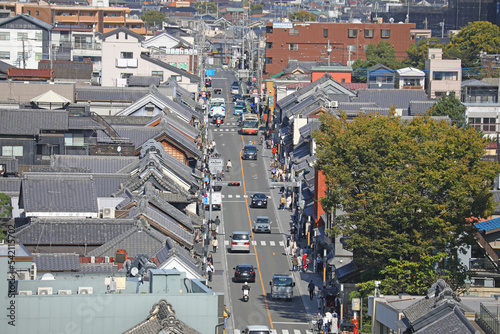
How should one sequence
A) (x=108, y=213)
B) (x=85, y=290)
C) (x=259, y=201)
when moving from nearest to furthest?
(x=85, y=290) → (x=108, y=213) → (x=259, y=201)

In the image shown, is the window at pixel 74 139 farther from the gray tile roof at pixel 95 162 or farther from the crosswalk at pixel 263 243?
the crosswalk at pixel 263 243

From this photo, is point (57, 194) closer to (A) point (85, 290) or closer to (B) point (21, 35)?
(A) point (85, 290)

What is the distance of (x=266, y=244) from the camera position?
75062 mm

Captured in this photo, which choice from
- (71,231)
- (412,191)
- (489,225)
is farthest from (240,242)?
(412,191)

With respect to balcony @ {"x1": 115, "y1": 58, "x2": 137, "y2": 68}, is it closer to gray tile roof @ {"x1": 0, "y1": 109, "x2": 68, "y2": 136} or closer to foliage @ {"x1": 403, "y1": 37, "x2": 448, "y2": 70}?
gray tile roof @ {"x1": 0, "y1": 109, "x2": 68, "y2": 136}

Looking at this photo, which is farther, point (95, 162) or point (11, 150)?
point (11, 150)

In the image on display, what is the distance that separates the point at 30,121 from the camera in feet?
256

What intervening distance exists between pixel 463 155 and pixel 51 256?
69.4ft

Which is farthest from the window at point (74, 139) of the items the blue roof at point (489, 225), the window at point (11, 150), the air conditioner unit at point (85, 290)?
the air conditioner unit at point (85, 290)

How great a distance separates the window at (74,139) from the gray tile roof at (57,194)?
72.8 ft

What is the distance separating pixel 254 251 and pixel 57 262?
1210 inches

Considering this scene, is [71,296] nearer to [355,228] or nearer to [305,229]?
[355,228]

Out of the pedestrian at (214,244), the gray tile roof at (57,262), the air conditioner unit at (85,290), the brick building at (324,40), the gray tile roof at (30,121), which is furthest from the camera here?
the brick building at (324,40)

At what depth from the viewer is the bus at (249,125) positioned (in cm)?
11750
